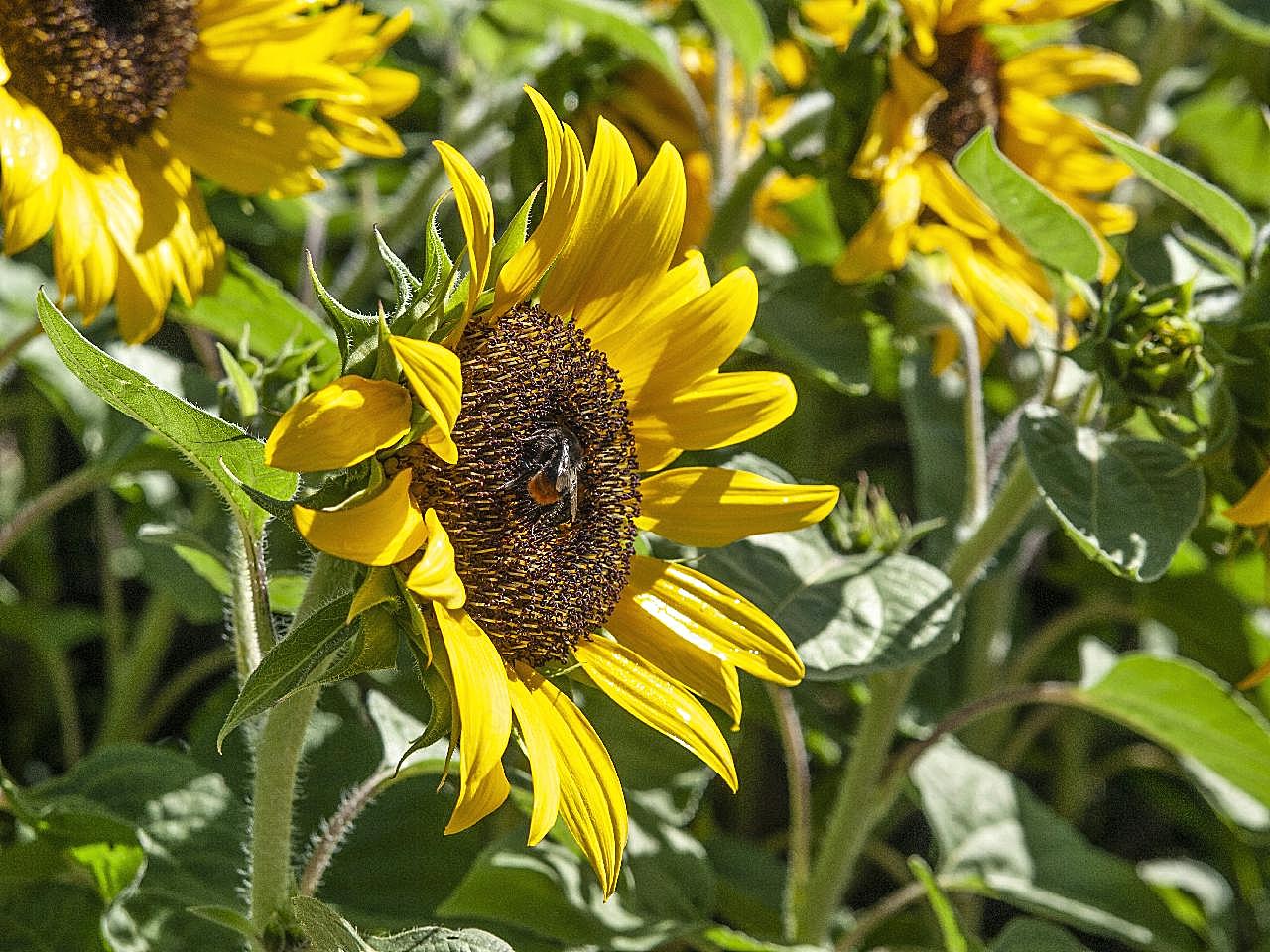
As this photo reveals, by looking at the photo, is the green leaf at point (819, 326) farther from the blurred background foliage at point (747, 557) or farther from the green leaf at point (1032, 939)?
the green leaf at point (1032, 939)

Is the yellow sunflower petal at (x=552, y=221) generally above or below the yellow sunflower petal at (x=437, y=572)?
above

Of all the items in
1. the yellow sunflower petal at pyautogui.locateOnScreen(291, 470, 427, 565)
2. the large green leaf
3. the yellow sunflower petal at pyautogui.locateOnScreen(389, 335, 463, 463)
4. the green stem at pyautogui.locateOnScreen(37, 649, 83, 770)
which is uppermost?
the yellow sunflower petal at pyautogui.locateOnScreen(389, 335, 463, 463)

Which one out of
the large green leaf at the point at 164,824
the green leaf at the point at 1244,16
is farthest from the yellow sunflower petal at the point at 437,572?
the green leaf at the point at 1244,16

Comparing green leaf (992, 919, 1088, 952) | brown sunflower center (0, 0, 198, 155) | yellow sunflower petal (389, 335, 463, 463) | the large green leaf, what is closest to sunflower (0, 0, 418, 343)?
brown sunflower center (0, 0, 198, 155)

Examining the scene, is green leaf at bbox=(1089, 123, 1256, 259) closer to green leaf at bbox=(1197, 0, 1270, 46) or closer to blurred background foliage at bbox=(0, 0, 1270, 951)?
blurred background foliage at bbox=(0, 0, 1270, 951)

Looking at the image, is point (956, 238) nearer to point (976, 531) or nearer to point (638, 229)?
point (976, 531)
